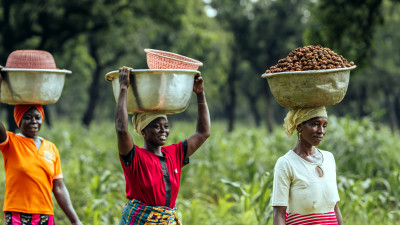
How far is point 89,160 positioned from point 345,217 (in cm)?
476

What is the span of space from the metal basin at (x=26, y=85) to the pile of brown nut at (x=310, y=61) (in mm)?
1625

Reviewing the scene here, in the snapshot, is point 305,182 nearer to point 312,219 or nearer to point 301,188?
point 301,188

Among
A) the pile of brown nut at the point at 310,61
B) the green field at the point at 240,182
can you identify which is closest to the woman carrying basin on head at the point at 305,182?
the pile of brown nut at the point at 310,61

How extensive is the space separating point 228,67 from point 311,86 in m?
25.2

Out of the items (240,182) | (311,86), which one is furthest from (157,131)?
(240,182)

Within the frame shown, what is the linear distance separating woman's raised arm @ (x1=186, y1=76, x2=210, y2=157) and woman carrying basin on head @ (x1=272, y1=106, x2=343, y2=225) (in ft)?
2.32

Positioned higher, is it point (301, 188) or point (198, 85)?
point (198, 85)

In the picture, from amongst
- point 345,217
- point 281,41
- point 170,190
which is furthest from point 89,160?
point 281,41

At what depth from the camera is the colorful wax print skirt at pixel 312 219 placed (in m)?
2.71

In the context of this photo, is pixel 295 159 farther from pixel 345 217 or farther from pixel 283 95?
pixel 345 217

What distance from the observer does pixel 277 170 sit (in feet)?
8.93

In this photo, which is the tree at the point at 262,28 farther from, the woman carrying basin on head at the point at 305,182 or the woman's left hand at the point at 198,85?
the woman carrying basin on head at the point at 305,182

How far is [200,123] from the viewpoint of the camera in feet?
10.9

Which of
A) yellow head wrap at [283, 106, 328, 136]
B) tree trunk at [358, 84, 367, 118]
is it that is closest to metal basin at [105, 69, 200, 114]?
yellow head wrap at [283, 106, 328, 136]
